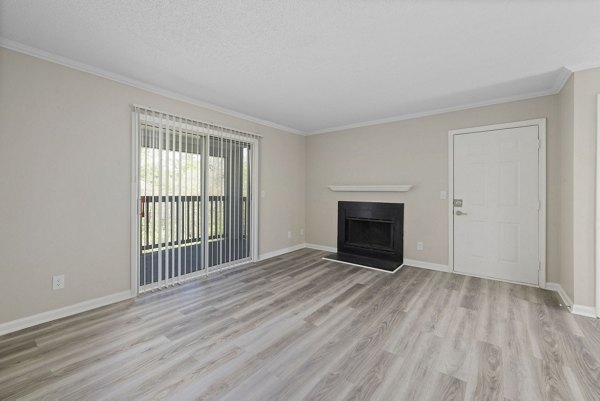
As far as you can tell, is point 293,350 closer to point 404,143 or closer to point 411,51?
point 411,51

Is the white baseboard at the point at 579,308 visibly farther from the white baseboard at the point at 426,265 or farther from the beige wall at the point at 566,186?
the white baseboard at the point at 426,265

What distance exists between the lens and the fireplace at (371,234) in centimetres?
444

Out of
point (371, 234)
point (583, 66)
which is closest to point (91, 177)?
point (371, 234)

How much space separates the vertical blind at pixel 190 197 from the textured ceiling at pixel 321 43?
61 centimetres

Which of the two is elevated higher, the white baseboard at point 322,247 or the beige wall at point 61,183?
the beige wall at point 61,183

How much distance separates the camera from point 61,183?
8.25 feet

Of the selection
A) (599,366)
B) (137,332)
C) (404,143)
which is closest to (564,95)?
(404,143)

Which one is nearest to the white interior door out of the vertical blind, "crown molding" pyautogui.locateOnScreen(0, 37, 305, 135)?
the vertical blind

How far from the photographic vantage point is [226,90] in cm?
329

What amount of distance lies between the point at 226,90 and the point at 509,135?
3762 mm

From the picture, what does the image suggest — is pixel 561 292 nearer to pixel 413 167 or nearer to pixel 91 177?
pixel 413 167

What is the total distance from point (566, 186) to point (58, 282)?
5.32 meters

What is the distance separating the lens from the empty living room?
1.80m

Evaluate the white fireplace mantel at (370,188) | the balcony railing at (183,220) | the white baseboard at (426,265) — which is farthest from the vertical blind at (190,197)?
the white baseboard at (426,265)
